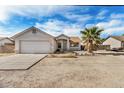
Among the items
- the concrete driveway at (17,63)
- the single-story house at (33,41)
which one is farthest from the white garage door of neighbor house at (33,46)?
the concrete driveway at (17,63)

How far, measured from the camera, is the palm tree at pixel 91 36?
22078 mm

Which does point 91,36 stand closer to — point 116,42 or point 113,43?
point 116,42

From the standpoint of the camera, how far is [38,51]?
2311 cm

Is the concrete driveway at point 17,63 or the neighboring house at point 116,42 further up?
the neighboring house at point 116,42

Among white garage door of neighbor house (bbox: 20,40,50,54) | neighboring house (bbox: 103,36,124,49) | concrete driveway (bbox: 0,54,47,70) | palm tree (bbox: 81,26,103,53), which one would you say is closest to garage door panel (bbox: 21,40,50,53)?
white garage door of neighbor house (bbox: 20,40,50,54)

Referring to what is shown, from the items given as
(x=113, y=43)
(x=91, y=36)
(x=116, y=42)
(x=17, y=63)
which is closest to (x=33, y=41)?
(x=91, y=36)

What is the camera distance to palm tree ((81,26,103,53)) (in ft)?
72.4

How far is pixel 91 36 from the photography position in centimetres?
2205

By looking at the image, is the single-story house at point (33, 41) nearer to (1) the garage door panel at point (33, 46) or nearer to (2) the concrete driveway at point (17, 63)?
(1) the garage door panel at point (33, 46)

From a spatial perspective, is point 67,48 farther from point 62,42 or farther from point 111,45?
point 111,45

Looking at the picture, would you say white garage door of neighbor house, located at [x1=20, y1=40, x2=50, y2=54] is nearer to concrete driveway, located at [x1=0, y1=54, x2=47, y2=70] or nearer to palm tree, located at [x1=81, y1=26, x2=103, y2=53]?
palm tree, located at [x1=81, y1=26, x2=103, y2=53]
